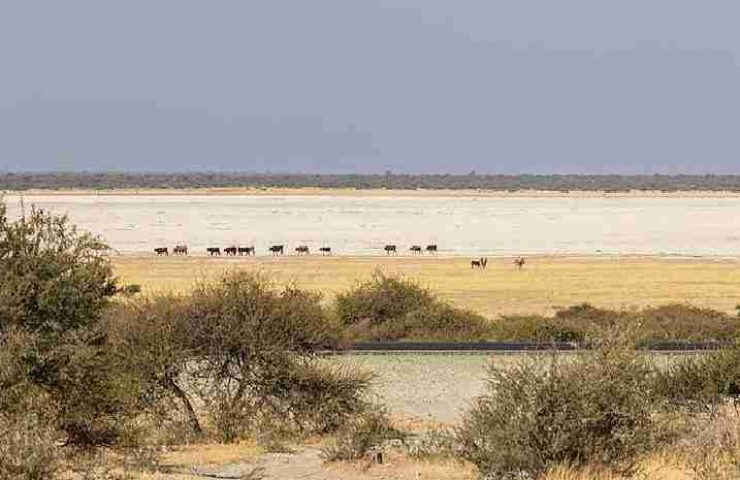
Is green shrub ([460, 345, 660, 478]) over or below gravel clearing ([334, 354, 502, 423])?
over

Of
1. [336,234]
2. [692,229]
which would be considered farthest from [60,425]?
[692,229]

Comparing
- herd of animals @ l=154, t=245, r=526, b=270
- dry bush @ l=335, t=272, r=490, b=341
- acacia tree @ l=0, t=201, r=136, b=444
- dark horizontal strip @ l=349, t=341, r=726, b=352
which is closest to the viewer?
acacia tree @ l=0, t=201, r=136, b=444

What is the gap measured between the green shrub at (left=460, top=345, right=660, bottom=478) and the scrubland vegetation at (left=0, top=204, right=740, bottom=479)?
0.06ft

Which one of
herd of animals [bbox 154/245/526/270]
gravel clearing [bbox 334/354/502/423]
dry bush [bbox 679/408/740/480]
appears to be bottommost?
herd of animals [bbox 154/245/526/270]

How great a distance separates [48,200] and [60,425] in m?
136

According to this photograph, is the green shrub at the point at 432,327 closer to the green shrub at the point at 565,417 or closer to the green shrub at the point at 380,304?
the green shrub at the point at 380,304

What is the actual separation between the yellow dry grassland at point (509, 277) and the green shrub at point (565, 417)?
30.8m

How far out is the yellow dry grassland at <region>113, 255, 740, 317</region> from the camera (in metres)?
52.6

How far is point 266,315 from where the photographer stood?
73.6 ft

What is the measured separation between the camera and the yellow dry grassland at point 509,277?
52562mm

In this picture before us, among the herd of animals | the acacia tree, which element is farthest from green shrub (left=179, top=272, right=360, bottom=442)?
the herd of animals

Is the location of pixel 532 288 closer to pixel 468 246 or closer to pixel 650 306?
pixel 650 306

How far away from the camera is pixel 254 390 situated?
22562mm

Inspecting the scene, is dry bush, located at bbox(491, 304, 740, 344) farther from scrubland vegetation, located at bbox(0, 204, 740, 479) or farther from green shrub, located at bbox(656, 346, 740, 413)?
scrubland vegetation, located at bbox(0, 204, 740, 479)
